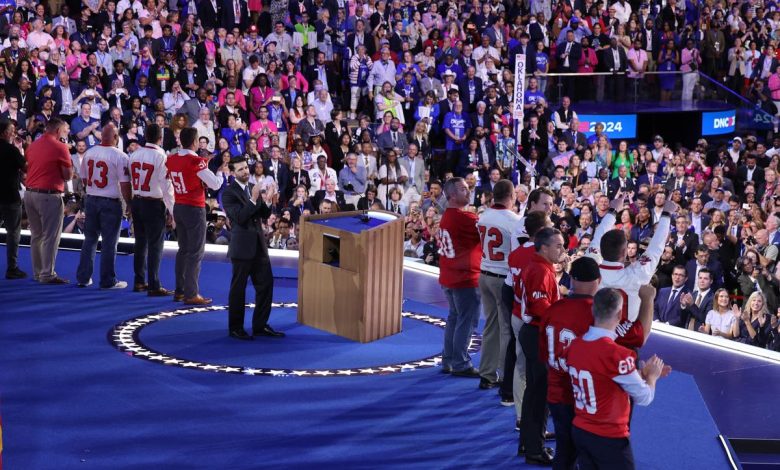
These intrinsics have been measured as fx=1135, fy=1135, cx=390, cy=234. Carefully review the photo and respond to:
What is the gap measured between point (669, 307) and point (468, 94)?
8.42 m

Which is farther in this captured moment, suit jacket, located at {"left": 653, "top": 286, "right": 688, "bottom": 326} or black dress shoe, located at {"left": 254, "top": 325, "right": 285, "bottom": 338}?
suit jacket, located at {"left": 653, "top": 286, "right": 688, "bottom": 326}

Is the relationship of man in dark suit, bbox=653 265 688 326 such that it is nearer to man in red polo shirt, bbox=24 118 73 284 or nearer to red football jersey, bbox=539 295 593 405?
red football jersey, bbox=539 295 593 405

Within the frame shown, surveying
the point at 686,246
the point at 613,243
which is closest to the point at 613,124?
the point at 686,246

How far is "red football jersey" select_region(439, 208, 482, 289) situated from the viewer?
26.9 ft

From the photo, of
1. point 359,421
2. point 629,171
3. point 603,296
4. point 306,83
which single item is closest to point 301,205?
point 306,83

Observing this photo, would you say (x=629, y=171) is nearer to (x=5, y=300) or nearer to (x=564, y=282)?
(x=564, y=282)

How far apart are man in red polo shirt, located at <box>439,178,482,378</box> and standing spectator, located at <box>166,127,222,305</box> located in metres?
2.42

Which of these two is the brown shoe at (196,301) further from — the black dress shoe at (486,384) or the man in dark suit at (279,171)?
the man in dark suit at (279,171)

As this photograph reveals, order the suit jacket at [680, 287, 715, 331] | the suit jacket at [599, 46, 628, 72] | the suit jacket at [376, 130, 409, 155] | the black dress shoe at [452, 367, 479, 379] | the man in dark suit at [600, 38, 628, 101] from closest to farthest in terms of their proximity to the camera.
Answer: the black dress shoe at [452, 367, 479, 379] → the suit jacket at [680, 287, 715, 331] → the suit jacket at [376, 130, 409, 155] → the man in dark suit at [600, 38, 628, 101] → the suit jacket at [599, 46, 628, 72]

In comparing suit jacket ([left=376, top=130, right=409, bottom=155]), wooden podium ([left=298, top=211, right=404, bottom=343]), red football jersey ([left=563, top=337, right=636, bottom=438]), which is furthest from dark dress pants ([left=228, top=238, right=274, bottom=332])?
suit jacket ([left=376, top=130, right=409, bottom=155])

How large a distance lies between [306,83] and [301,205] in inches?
138

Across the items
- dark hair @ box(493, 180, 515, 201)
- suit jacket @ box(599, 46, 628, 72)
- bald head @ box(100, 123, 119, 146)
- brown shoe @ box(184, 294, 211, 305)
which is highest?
suit jacket @ box(599, 46, 628, 72)

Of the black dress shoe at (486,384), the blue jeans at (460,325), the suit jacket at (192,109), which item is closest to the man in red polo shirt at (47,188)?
the blue jeans at (460,325)

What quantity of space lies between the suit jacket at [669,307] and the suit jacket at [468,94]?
8.01 m
